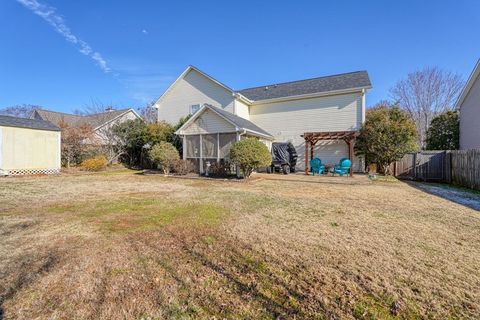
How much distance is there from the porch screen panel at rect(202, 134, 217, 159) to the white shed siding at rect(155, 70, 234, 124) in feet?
16.4

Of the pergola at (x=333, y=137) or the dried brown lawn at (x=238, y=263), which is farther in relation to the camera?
the pergola at (x=333, y=137)

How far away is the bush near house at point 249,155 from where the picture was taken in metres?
12.0

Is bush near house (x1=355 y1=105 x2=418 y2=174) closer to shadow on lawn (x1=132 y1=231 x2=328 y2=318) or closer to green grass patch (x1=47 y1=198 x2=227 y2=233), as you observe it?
green grass patch (x1=47 y1=198 x2=227 y2=233)

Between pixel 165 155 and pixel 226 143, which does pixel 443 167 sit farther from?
pixel 165 155

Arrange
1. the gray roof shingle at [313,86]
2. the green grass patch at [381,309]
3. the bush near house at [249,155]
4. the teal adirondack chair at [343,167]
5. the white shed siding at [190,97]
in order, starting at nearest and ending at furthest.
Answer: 1. the green grass patch at [381,309]
2. the bush near house at [249,155]
3. the teal adirondack chair at [343,167]
4. the gray roof shingle at [313,86]
5. the white shed siding at [190,97]

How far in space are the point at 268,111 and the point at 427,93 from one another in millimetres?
21098

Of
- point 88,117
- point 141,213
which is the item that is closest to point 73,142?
point 88,117

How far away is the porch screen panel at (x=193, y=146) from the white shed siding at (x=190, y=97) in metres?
4.89

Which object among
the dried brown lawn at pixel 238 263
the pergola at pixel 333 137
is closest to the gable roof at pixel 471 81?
the pergola at pixel 333 137

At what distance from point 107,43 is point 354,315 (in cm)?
2198

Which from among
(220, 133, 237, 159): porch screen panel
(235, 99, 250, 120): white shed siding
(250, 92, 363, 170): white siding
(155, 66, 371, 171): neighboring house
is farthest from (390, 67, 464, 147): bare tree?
(220, 133, 237, 159): porch screen panel

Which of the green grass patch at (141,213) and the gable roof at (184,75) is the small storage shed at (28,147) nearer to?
the gable roof at (184,75)

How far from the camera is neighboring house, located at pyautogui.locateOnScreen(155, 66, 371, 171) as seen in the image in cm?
1473

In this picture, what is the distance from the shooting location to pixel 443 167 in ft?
43.6
